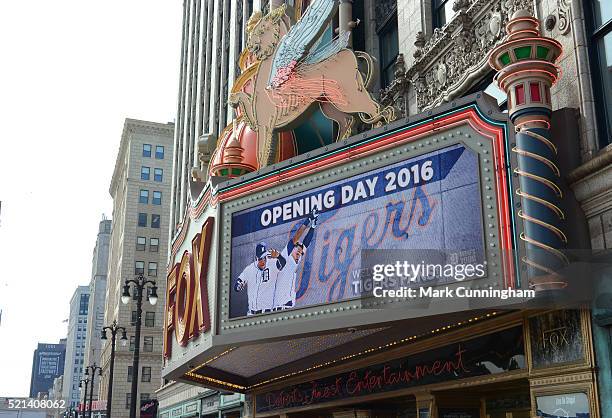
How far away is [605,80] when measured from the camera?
11.4 m

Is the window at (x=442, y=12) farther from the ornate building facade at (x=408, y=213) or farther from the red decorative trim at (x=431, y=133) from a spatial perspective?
the red decorative trim at (x=431, y=133)

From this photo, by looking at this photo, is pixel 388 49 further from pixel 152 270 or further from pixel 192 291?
pixel 152 270

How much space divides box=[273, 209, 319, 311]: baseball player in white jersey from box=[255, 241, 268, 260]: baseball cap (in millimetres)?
657

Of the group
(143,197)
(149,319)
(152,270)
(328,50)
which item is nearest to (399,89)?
(328,50)

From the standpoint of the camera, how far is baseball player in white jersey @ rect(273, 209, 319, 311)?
14.3 metres

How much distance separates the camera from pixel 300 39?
18391 mm

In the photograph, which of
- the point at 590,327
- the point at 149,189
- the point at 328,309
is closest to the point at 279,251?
the point at 328,309

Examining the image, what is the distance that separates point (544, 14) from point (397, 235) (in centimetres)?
472

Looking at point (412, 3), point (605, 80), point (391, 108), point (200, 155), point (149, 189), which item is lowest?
point (605, 80)

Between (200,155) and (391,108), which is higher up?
(200,155)

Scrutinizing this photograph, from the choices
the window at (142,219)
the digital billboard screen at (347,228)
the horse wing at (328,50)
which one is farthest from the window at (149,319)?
the digital billboard screen at (347,228)

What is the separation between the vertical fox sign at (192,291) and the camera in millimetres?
16984

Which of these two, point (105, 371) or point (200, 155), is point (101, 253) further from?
point (200, 155)

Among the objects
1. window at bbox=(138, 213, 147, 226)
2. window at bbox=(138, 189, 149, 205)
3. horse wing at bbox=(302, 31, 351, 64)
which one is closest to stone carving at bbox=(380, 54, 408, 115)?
horse wing at bbox=(302, 31, 351, 64)
